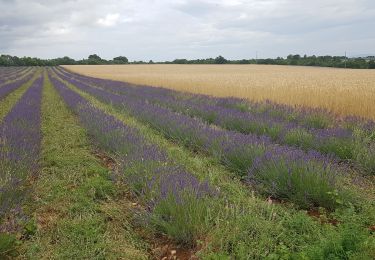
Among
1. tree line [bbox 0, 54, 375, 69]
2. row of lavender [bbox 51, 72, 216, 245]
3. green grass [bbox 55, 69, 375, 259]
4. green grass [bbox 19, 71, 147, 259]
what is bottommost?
green grass [bbox 19, 71, 147, 259]

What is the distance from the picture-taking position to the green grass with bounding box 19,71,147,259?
337cm

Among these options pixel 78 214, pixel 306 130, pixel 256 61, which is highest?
pixel 256 61

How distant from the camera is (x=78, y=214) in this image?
13.7ft

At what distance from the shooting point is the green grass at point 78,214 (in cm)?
337

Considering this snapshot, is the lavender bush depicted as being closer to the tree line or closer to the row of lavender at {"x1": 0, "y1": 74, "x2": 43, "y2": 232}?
the row of lavender at {"x1": 0, "y1": 74, "x2": 43, "y2": 232}

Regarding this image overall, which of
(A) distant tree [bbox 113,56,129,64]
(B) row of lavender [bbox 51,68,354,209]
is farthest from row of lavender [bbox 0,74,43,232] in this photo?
(A) distant tree [bbox 113,56,129,64]

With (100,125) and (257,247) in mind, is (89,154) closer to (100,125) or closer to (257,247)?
(100,125)

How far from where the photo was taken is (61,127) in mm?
9797

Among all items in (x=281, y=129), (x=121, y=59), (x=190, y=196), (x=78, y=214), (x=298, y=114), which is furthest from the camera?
(x=121, y=59)

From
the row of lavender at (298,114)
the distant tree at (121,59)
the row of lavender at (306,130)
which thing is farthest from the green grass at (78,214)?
the distant tree at (121,59)

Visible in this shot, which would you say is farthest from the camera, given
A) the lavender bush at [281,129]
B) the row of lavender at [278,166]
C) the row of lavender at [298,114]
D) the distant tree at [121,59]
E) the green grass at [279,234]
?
the distant tree at [121,59]

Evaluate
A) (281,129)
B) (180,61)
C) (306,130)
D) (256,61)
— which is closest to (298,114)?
(306,130)

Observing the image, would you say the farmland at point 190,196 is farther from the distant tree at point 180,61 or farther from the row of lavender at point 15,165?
the distant tree at point 180,61

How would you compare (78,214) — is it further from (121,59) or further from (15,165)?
(121,59)
